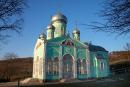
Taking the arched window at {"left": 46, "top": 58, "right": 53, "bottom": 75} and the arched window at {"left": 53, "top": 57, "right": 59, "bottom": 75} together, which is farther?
the arched window at {"left": 53, "top": 57, "right": 59, "bottom": 75}

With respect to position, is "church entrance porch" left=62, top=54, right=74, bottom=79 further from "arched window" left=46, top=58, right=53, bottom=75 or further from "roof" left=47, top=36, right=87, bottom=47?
"roof" left=47, top=36, right=87, bottom=47

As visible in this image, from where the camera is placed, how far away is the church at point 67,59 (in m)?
30.7

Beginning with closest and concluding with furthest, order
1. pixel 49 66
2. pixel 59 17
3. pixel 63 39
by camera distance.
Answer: pixel 49 66, pixel 63 39, pixel 59 17

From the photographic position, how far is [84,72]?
32625mm

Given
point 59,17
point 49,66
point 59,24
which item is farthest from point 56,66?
point 59,17

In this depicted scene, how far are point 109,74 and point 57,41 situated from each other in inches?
396

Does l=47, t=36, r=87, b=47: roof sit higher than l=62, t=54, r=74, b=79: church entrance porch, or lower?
higher

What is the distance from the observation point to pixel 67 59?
32250mm

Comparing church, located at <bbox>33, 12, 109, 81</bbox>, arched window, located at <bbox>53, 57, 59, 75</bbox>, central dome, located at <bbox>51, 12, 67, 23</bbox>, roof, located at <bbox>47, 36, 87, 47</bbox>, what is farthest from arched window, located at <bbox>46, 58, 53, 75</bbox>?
central dome, located at <bbox>51, 12, 67, 23</bbox>

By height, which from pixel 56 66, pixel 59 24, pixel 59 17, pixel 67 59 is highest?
pixel 59 17

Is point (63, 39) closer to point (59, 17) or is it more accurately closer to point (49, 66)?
point (49, 66)

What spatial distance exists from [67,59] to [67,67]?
3.89 feet

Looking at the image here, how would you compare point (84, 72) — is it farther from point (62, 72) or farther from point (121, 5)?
point (121, 5)

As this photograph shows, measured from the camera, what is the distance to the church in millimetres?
30719
